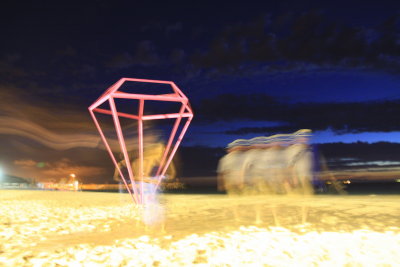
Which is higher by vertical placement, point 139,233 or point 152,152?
point 152,152

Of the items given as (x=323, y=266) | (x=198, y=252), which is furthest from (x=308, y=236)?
(x=198, y=252)

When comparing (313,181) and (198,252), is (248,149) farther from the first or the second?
(198,252)

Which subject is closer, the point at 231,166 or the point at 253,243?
the point at 253,243

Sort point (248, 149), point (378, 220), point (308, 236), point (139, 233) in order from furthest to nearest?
point (248, 149), point (378, 220), point (139, 233), point (308, 236)

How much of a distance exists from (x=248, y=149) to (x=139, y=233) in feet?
30.9

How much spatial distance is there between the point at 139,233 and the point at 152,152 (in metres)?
7.65

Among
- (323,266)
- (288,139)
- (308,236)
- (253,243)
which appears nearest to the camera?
(323,266)

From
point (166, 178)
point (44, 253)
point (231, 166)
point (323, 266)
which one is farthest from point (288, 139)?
point (44, 253)

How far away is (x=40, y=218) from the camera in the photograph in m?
9.38

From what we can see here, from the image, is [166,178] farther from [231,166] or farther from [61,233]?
[61,233]

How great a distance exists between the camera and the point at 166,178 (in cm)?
1452

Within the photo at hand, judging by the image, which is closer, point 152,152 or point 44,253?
point 44,253

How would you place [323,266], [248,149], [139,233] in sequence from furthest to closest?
1. [248,149]
2. [139,233]
3. [323,266]

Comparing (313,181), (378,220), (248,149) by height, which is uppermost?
(248,149)
